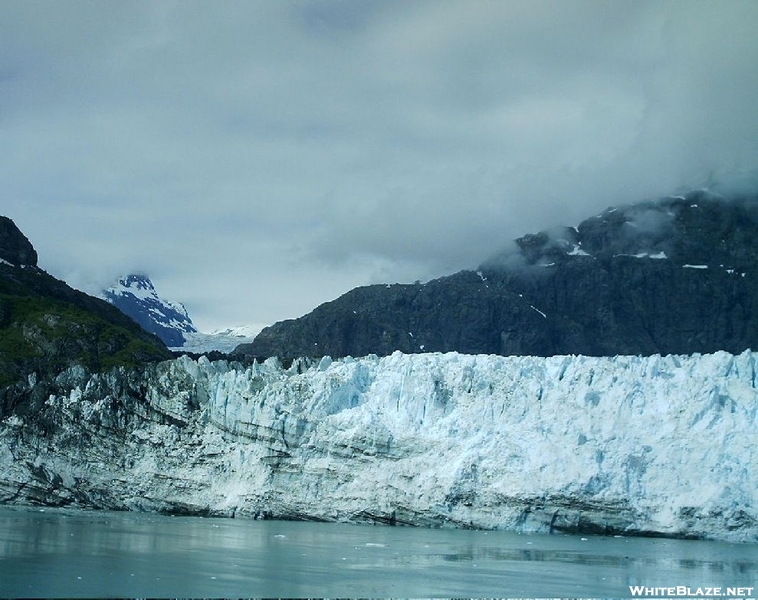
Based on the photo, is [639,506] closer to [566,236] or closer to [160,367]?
[160,367]

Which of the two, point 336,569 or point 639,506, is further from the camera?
point 639,506

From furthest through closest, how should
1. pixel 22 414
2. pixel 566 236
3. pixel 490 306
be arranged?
pixel 566 236, pixel 490 306, pixel 22 414

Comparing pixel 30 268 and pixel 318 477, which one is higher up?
pixel 30 268

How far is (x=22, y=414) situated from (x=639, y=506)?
25.3 meters

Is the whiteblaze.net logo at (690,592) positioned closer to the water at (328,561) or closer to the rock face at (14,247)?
the water at (328,561)

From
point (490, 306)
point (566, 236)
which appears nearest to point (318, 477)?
point (490, 306)

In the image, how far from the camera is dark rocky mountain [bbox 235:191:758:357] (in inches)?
4218

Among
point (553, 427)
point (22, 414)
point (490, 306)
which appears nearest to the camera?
point (553, 427)

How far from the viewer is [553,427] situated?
36.6 metres

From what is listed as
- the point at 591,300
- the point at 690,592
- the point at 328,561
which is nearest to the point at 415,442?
the point at 328,561

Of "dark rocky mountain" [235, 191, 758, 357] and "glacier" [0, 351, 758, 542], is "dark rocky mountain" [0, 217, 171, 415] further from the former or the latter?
"dark rocky mountain" [235, 191, 758, 357]

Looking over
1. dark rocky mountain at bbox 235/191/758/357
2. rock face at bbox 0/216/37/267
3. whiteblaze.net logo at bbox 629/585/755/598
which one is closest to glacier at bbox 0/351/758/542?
whiteblaze.net logo at bbox 629/585/755/598

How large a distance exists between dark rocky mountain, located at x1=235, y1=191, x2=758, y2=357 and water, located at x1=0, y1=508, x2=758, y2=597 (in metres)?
73.8

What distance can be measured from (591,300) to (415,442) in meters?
78.3
